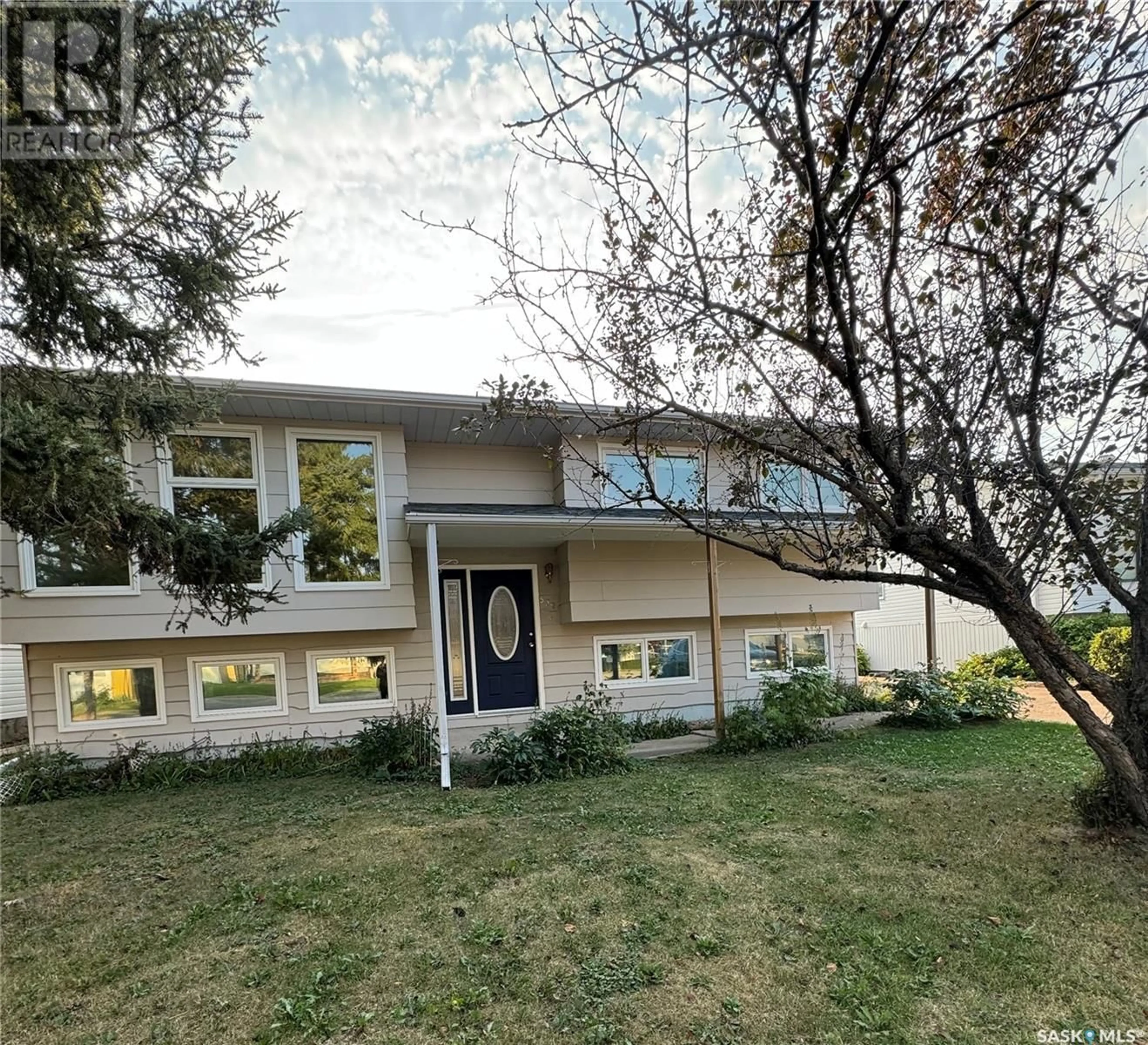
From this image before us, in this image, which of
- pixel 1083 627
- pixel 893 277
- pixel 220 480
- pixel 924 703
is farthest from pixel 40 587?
pixel 1083 627

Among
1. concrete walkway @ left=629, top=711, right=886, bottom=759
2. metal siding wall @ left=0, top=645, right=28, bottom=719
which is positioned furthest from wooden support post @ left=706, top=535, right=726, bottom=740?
metal siding wall @ left=0, top=645, right=28, bottom=719

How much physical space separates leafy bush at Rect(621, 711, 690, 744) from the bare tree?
483 centimetres

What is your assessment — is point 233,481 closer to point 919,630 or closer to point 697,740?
point 697,740

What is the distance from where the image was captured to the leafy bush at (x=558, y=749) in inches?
241

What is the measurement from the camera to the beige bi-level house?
6754 millimetres

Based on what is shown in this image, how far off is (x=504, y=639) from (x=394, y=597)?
6.09ft

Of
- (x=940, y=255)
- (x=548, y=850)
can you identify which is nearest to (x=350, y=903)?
(x=548, y=850)

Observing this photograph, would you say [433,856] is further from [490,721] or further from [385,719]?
[490,721]

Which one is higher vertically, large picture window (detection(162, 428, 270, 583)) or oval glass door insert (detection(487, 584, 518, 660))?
large picture window (detection(162, 428, 270, 583))

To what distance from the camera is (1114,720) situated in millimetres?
3557

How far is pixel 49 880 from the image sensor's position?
3.88 m

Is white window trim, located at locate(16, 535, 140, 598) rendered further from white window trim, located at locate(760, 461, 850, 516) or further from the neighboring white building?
the neighboring white building

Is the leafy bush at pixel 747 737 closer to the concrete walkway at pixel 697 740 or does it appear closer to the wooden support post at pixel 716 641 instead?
the wooden support post at pixel 716 641

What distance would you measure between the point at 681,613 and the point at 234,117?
7569mm
